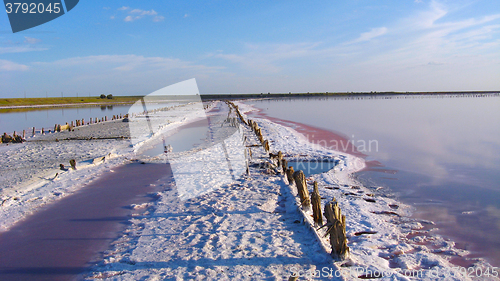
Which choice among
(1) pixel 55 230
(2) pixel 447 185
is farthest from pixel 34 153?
(2) pixel 447 185

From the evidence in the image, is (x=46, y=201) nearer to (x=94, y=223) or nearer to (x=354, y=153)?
(x=94, y=223)

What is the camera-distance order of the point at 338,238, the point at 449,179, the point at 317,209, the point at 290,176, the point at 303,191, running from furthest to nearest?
the point at 449,179 → the point at 290,176 → the point at 303,191 → the point at 317,209 → the point at 338,238

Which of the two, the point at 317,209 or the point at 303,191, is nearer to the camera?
the point at 317,209

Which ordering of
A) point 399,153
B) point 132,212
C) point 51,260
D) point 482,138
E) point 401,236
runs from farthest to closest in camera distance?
point 482,138
point 399,153
point 132,212
point 401,236
point 51,260

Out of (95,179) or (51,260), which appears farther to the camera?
(95,179)

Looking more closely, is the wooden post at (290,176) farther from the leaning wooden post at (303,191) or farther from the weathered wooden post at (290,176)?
the leaning wooden post at (303,191)

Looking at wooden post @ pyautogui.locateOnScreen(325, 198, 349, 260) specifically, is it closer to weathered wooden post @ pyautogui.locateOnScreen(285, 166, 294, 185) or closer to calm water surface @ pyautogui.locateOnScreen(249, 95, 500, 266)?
calm water surface @ pyautogui.locateOnScreen(249, 95, 500, 266)

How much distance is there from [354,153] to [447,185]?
492 cm

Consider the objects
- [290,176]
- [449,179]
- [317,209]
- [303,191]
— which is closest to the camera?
[317,209]

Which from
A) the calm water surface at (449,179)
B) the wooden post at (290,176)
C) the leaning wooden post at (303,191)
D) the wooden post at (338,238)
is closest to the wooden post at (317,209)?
the leaning wooden post at (303,191)

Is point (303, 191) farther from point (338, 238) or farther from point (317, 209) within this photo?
point (338, 238)

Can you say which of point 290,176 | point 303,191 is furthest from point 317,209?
point 290,176

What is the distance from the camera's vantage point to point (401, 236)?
18.3 ft

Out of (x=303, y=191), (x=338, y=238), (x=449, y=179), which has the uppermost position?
(x=303, y=191)
